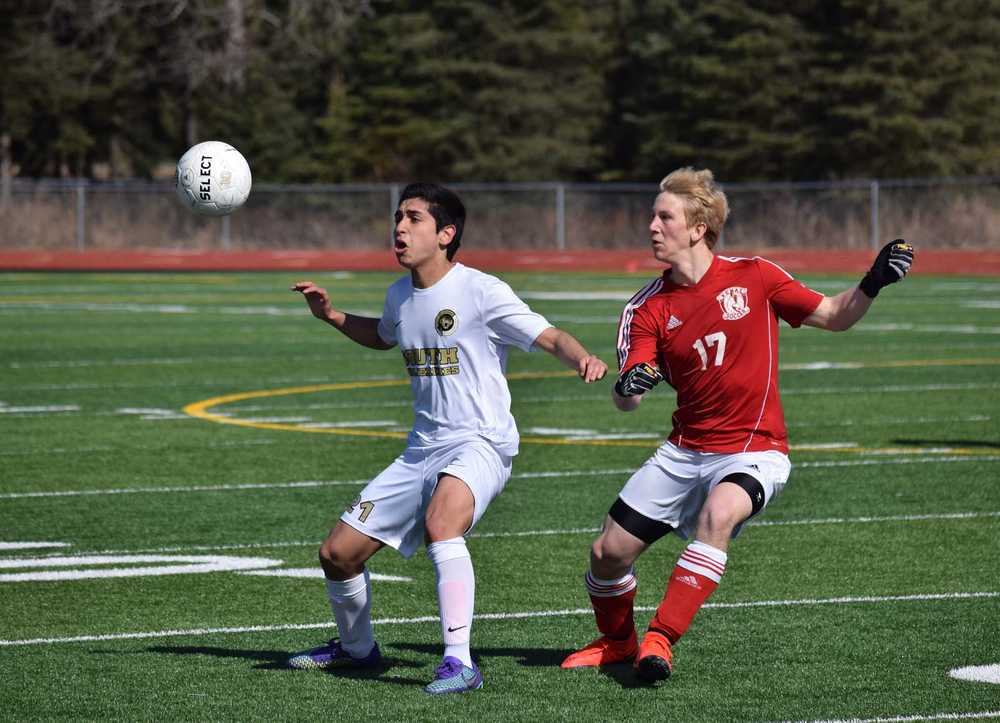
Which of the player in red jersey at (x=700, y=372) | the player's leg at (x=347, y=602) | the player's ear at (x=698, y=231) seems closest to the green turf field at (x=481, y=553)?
the player's leg at (x=347, y=602)

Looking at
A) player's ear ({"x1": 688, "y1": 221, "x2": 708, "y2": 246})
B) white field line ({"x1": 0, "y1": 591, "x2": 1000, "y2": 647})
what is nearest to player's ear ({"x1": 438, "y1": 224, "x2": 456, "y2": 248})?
player's ear ({"x1": 688, "y1": 221, "x2": 708, "y2": 246})

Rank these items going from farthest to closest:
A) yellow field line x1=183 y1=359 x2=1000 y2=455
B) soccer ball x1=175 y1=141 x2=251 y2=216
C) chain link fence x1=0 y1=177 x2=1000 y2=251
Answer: chain link fence x1=0 y1=177 x2=1000 y2=251 → yellow field line x1=183 y1=359 x2=1000 y2=455 → soccer ball x1=175 y1=141 x2=251 y2=216

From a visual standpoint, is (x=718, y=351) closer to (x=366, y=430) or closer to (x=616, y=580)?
(x=616, y=580)

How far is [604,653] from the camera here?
23.7ft

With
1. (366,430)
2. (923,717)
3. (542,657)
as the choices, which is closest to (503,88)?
(366,430)

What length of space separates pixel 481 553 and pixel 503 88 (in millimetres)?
55425

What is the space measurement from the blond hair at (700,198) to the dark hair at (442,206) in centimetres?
79

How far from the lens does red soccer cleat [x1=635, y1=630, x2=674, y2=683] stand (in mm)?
6625

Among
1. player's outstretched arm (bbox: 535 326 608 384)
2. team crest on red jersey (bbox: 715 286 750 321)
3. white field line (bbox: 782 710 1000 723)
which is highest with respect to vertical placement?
team crest on red jersey (bbox: 715 286 750 321)

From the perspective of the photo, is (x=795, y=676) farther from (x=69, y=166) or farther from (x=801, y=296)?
(x=69, y=166)

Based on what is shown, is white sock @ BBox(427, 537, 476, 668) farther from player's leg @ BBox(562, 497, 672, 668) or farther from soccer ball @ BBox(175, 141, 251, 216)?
soccer ball @ BBox(175, 141, 251, 216)

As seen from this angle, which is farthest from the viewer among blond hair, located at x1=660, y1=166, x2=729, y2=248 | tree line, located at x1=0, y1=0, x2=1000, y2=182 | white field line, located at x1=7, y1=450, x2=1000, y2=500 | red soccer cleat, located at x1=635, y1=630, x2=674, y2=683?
tree line, located at x1=0, y1=0, x2=1000, y2=182

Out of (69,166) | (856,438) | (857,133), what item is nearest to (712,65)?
(857,133)

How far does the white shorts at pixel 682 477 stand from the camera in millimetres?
6969
